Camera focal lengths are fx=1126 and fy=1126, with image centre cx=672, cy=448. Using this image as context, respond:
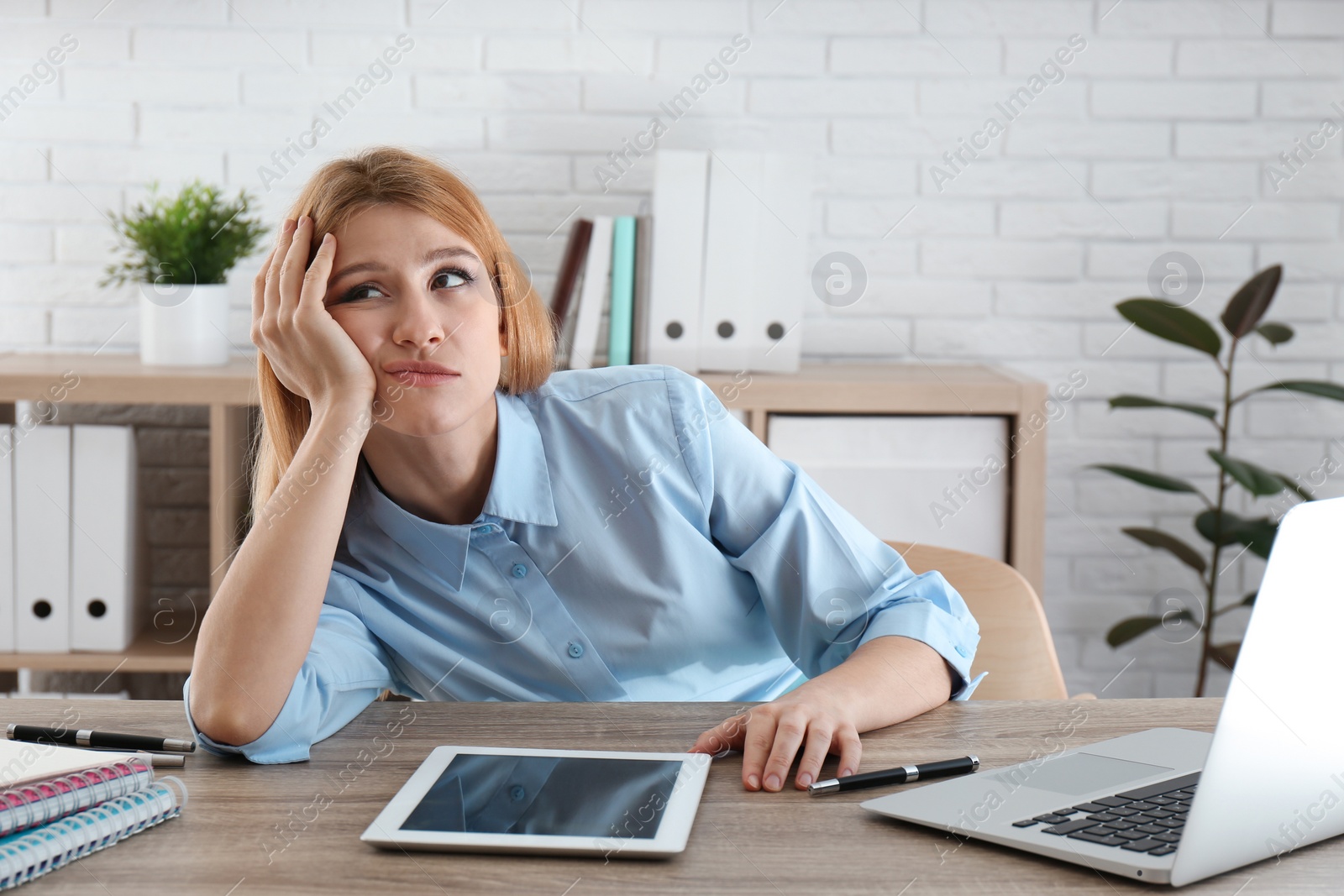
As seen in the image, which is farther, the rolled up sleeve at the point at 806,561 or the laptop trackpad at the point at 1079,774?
the rolled up sleeve at the point at 806,561

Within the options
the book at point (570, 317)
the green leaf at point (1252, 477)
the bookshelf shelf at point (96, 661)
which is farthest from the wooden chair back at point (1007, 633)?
the bookshelf shelf at point (96, 661)

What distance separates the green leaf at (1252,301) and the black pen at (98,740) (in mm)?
2013

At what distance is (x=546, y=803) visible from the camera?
0.78 meters

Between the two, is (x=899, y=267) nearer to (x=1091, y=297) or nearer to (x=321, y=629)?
(x=1091, y=297)

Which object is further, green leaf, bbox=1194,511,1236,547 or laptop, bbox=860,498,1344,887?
green leaf, bbox=1194,511,1236,547

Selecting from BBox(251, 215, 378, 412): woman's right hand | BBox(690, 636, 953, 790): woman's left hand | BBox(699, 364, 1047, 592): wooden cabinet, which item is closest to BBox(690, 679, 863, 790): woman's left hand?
BBox(690, 636, 953, 790): woman's left hand

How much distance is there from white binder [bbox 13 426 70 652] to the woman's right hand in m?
1.14

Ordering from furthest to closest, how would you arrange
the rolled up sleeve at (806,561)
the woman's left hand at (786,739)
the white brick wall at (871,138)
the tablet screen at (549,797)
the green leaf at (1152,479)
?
the white brick wall at (871,138) → the green leaf at (1152,479) → the rolled up sleeve at (806,561) → the woman's left hand at (786,739) → the tablet screen at (549,797)

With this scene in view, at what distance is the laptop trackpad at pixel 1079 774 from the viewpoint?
810 mm

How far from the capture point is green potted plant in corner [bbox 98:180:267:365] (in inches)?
85.9

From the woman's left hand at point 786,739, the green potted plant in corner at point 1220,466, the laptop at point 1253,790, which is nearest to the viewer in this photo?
the laptop at point 1253,790

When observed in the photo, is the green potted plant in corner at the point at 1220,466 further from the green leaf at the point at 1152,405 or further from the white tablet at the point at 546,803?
the white tablet at the point at 546,803

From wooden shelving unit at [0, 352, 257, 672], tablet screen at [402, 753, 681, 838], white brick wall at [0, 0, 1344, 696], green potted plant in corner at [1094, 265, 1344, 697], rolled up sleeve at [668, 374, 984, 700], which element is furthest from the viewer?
white brick wall at [0, 0, 1344, 696]

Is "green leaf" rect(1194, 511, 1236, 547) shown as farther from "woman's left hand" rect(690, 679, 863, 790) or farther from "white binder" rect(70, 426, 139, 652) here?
"white binder" rect(70, 426, 139, 652)
